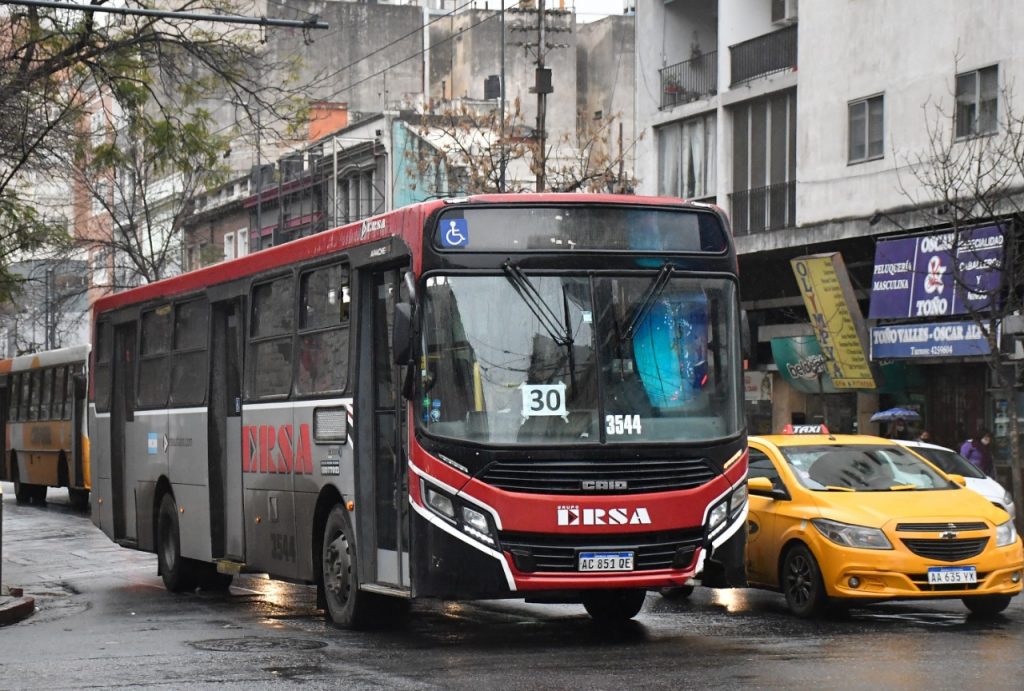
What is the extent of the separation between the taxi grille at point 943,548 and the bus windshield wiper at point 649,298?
326 cm

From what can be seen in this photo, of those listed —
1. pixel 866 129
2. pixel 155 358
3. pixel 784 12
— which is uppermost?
pixel 784 12

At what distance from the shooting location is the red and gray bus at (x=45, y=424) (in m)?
34.1

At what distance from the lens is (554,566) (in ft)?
36.9

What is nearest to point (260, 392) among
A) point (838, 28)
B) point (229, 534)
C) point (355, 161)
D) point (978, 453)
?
point (229, 534)

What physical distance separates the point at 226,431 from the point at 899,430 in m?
15.6

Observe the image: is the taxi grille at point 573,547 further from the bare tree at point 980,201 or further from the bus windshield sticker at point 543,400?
the bare tree at point 980,201

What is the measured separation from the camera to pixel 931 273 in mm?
27578

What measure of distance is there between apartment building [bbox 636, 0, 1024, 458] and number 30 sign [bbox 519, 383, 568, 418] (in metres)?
14.0

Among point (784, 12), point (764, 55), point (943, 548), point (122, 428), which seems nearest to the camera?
point (943, 548)

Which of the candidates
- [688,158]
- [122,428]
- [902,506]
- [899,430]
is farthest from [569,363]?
[688,158]

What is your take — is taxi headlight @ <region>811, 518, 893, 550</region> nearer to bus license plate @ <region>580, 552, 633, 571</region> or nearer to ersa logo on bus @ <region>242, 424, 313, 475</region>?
bus license plate @ <region>580, 552, 633, 571</region>

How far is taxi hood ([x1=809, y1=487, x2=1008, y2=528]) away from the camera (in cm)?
1361

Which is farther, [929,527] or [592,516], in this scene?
[929,527]

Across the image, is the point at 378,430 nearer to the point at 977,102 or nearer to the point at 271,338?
the point at 271,338
